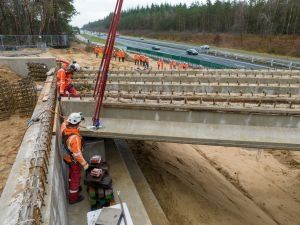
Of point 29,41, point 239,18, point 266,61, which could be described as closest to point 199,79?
point 266,61

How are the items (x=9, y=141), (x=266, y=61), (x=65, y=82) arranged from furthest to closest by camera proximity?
(x=266, y=61)
(x=65, y=82)
(x=9, y=141)

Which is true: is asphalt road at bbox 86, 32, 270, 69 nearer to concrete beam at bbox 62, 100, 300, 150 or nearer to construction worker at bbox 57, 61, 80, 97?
construction worker at bbox 57, 61, 80, 97

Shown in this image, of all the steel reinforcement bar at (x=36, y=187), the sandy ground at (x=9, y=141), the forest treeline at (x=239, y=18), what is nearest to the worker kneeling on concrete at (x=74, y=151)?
the steel reinforcement bar at (x=36, y=187)

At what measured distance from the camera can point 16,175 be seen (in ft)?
17.3

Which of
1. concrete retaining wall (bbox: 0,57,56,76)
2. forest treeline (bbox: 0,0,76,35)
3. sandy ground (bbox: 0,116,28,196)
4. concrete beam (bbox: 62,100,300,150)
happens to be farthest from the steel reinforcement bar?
forest treeline (bbox: 0,0,76,35)

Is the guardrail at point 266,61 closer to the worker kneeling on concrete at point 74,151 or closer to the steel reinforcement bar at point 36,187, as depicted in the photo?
the worker kneeling on concrete at point 74,151

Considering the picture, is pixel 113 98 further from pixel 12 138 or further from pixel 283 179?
pixel 283 179

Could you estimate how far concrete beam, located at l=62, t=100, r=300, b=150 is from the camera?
8.27 meters

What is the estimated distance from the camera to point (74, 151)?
21.8 ft

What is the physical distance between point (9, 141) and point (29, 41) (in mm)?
28622

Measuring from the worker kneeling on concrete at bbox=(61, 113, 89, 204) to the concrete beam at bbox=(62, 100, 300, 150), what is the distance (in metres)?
1.85

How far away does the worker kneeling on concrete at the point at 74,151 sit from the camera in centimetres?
665

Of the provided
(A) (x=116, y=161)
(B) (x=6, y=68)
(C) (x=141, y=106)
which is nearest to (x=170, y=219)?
(A) (x=116, y=161)

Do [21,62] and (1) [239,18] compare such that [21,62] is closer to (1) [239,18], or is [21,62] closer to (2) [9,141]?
(2) [9,141]
